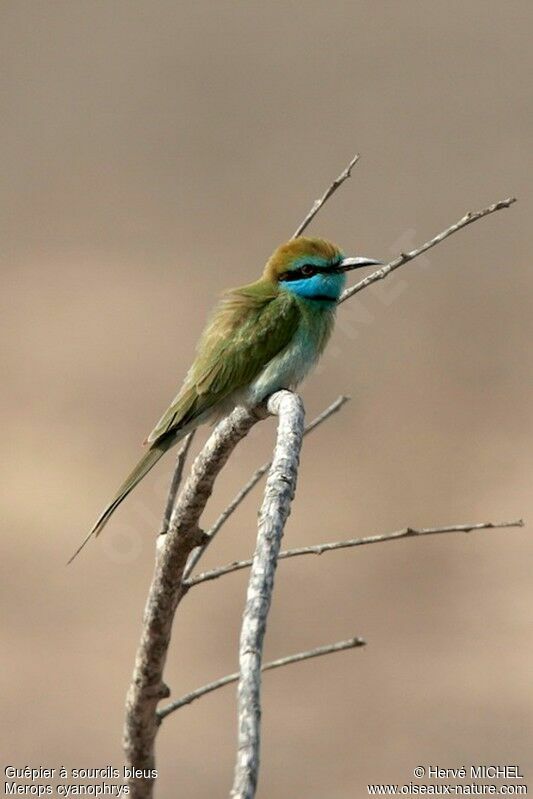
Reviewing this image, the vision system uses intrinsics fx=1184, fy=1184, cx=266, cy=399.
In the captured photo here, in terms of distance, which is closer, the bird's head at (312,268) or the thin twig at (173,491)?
the thin twig at (173,491)

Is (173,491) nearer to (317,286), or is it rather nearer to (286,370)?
(286,370)

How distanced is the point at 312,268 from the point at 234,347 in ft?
0.57

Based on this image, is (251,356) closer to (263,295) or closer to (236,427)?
(263,295)

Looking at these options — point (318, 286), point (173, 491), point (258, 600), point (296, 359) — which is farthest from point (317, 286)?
point (258, 600)

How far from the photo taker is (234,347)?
1820 millimetres

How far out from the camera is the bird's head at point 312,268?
1.82 m

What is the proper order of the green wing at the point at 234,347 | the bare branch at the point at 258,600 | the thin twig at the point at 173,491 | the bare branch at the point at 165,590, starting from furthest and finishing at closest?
1. the green wing at the point at 234,347
2. the thin twig at the point at 173,491
3. the bare branch at the point at 165,590
4. the bare branch at the point at 258,600

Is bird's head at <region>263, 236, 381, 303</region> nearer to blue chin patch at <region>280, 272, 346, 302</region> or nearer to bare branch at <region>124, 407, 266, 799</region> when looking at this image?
blue chin patch at <region>280, 272, 346, 302</region>

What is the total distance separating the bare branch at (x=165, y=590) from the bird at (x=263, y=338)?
400mm

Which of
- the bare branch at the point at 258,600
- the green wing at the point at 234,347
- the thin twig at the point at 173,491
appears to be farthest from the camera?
the green wing at the point at 234,347

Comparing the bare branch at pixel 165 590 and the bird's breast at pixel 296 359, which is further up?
the bird's breast at pixel 296 359

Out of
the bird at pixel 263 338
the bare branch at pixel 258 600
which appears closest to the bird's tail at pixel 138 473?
the bird at pixel 263 338

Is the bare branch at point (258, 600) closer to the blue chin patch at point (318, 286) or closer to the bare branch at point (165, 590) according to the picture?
the bare branch at point (165, 590)

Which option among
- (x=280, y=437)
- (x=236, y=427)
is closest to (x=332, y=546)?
(x=236, y=427)
